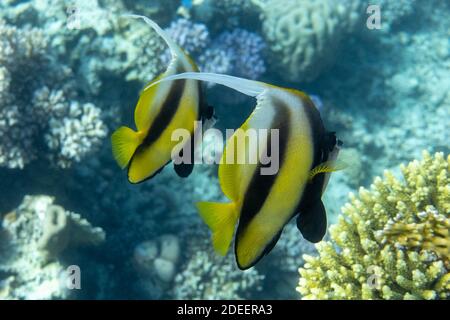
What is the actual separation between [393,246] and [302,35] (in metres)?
4.63

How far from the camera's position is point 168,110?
6.23ft

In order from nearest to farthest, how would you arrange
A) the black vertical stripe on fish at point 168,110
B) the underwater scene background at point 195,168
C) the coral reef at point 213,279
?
the black vertical stripe on fish at point 168,110, the underwater scene background at point 195,168, the coral reef at point 213,279

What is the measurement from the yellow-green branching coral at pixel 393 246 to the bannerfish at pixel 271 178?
1.79m

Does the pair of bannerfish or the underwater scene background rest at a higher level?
the pair of bannerfish

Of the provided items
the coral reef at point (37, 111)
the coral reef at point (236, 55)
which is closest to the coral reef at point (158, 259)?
the coral reef at point (37, 111)

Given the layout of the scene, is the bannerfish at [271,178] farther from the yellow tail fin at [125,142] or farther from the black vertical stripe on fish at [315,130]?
the yellow tail fin at [125,142]

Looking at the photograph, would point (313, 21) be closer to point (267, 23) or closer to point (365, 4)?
point (267, 23)

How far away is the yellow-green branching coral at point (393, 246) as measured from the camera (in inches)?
114

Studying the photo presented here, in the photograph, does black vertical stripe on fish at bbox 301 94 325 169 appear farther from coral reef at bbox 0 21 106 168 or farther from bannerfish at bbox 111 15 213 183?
coral reef at bbox 0 21 106 168

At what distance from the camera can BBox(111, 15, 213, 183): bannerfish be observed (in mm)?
1897

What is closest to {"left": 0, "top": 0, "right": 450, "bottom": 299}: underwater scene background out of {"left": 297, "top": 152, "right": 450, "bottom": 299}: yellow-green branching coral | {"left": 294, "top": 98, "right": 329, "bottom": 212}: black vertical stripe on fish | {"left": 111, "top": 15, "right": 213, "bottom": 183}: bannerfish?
{"left": 297, "top": 152, "right": 450, "bottom": 299}: yellow-green branching coral

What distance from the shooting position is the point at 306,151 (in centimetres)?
144

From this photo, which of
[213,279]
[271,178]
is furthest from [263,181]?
[213,279]

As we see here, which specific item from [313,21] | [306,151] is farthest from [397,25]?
[306,151]
